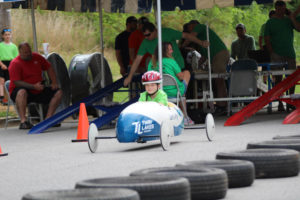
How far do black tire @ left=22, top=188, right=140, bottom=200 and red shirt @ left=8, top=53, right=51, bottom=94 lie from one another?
1241 cm

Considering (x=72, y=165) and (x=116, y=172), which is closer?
(x=116, y=172)

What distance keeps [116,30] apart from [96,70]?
21.4 m

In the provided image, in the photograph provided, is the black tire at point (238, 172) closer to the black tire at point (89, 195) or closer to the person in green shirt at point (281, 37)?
the black tire at point (89, 195)

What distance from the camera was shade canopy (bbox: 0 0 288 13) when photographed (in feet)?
66.4

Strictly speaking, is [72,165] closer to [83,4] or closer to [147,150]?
[147,150]

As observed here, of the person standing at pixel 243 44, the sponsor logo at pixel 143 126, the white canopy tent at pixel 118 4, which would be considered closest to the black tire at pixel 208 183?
the sponsor logo at pixel 143 126

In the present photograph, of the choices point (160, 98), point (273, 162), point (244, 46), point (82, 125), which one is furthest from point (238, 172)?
point (244, 46)

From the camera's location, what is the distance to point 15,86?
58.1 ft

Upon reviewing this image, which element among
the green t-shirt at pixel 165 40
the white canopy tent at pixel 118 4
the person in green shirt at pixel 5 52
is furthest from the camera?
the person in green shirt at pixel 5 52

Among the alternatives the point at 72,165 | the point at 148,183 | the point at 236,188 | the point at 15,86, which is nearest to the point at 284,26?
the point at 15,86

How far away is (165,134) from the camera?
1070 cm

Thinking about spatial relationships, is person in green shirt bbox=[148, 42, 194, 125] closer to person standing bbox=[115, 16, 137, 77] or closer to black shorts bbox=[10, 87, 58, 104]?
black shorts bbox=[10, 87, 58, 104]

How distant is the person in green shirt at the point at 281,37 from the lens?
19.3 metres

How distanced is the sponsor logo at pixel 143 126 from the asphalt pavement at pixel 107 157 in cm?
30
